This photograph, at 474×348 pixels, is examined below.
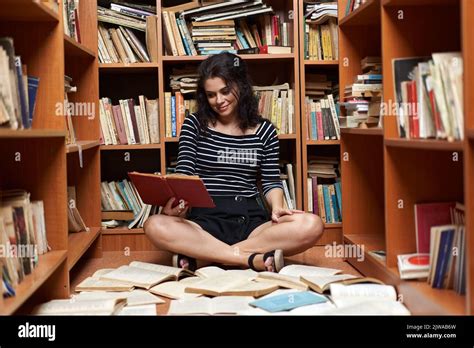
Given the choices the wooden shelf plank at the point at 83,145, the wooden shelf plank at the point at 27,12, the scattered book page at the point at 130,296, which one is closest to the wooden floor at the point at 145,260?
the scattered book page at the point at 130,296

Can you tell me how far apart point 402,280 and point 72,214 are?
1509 millimetres

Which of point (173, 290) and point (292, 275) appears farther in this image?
point (292, 275)

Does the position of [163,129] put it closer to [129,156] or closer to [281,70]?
[129,156]

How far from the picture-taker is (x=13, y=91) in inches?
74.4

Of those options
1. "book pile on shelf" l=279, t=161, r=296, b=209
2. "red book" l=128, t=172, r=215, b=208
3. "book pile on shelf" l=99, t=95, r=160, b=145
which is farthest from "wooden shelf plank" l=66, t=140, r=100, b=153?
"book pile on shelf" l=279, t=161, r=296, b=209

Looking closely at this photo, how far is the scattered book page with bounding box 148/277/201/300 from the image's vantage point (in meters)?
2.25

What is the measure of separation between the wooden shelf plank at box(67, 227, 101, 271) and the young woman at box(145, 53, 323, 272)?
0.28m

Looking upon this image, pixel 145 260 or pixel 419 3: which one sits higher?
pixel 419 3

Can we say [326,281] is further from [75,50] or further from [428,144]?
[75,50]

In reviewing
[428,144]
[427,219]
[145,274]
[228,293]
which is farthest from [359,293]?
[145,274]

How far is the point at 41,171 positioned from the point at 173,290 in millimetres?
599

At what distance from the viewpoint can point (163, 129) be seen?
318cm
